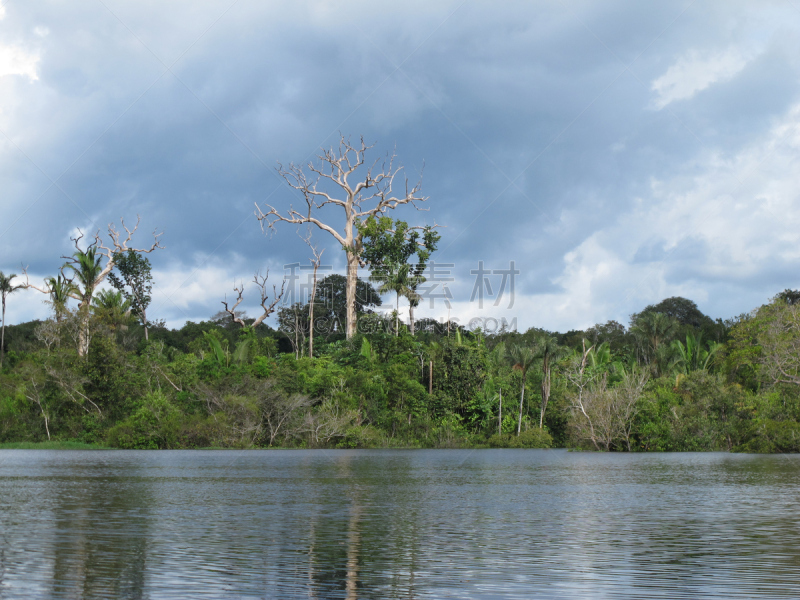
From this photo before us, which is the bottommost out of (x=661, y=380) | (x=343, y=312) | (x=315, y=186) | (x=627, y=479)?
(x=627, y=479)

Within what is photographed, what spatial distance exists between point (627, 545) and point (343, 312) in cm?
7254

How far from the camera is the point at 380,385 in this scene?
194ft

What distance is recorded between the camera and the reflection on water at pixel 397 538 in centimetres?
929

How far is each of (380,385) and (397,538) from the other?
45.9m

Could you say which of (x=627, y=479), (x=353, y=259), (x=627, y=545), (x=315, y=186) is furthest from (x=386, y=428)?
(x=627, y=545)

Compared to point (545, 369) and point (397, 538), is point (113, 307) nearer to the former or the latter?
point (545, 369)

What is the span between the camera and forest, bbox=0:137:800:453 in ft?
171

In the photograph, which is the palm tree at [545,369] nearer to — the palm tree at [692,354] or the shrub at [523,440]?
the shrub at [523,440]

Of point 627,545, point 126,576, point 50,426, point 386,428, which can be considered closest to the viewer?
point 126,576

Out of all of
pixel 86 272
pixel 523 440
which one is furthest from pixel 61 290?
pixel 523 440

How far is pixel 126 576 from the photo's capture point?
9781 mm

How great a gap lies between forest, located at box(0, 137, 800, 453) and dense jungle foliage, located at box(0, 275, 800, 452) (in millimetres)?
125

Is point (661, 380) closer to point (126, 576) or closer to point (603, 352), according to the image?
point (603, 352)

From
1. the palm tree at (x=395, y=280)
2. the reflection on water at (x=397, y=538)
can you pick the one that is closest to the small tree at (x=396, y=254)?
the palm tree at (x=395, y=280)
